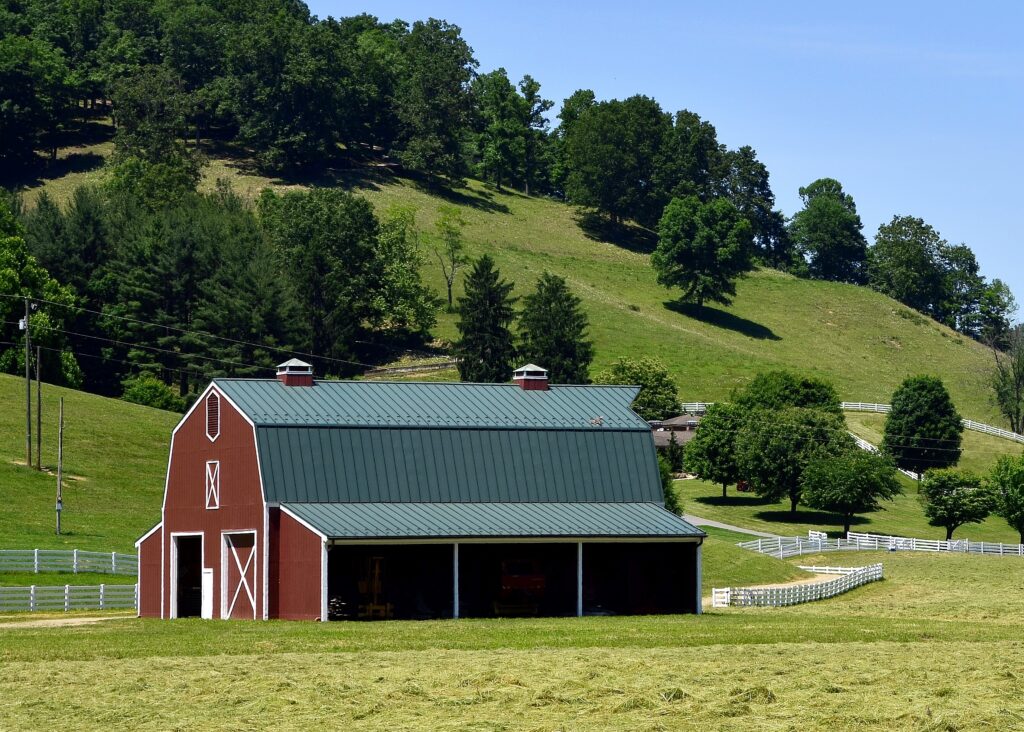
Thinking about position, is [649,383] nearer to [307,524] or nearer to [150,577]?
[150,577]

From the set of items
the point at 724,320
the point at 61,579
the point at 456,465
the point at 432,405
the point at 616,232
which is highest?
the point at 616,232

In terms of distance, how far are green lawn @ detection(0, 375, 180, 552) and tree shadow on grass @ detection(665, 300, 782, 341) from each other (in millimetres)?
71755

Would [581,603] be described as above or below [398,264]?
below

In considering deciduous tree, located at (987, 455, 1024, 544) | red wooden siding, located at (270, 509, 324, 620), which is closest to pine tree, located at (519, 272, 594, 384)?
deciduous tree, located at (987, 455, 1024, 544)

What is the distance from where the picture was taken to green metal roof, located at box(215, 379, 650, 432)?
52.8m

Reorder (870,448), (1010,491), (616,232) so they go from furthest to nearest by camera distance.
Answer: (616,232)
(870,448)
(1010,491)

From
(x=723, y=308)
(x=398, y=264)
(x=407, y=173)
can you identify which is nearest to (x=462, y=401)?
(x=398, y=264)

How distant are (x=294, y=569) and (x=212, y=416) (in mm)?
7312

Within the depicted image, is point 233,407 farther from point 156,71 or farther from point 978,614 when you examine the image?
point 156,71

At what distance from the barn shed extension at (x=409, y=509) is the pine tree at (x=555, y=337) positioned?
65.6 meters

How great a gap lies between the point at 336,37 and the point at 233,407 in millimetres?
147021

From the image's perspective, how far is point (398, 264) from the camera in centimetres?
14350

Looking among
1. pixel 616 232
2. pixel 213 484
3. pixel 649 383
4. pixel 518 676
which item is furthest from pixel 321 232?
pixel 518 676

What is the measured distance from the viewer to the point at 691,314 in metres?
168
